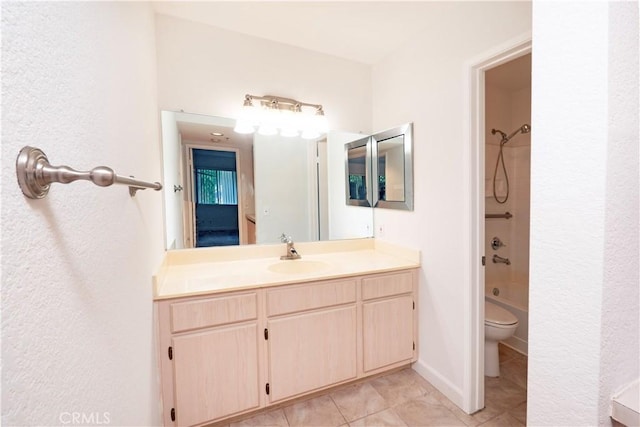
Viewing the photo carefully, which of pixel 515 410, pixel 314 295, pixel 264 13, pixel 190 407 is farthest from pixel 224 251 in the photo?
pixel 515 410

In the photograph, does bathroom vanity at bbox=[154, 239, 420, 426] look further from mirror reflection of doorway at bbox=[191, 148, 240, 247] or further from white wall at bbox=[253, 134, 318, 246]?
white wall at bbox=[253, 134, 318, 246]

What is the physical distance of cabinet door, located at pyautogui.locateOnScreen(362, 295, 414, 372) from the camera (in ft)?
6.03

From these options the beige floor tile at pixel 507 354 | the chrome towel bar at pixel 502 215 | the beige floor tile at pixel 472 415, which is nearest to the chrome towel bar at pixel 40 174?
the beige floor tile at pixel 472 415

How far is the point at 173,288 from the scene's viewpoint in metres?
1.44

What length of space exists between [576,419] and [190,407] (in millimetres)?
1588

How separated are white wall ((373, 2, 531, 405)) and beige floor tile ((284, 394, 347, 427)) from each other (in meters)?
0.73

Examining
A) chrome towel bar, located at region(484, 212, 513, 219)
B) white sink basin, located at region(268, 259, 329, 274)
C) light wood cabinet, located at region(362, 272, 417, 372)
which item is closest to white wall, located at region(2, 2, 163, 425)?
white sink basin, located at region(268, 259, 329, 274)

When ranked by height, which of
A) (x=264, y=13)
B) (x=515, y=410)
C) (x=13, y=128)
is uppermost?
(x=264, y=13)

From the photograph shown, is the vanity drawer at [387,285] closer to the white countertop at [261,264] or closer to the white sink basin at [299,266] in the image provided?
the white countertop at [261,264]

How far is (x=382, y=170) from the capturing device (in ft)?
7.52

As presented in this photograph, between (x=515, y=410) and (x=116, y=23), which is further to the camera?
(x=515, y=410)

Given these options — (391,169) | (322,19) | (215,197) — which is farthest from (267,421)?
(322,19)

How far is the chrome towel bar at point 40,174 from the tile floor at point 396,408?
1738mm

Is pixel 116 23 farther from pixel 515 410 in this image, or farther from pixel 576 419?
pixel 515 410
